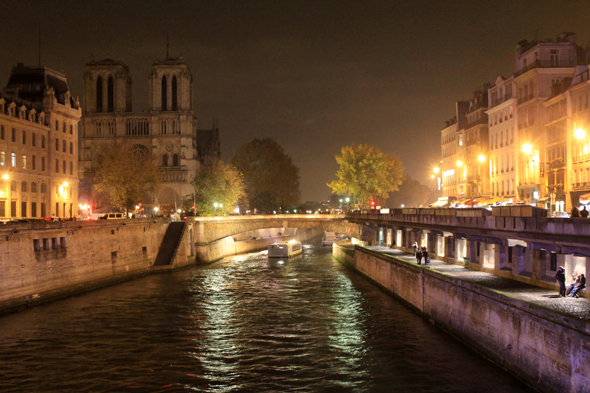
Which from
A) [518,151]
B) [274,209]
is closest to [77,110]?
[274,209]

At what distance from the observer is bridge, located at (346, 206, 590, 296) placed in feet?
75.1

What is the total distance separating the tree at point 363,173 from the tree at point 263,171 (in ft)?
50.8

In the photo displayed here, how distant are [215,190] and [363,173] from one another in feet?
89.0

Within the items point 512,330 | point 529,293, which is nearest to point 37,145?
point 529,293

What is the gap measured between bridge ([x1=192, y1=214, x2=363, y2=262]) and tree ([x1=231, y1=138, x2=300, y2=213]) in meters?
31.3

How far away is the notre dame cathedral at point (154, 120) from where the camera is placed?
369ft

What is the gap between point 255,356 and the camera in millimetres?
25609

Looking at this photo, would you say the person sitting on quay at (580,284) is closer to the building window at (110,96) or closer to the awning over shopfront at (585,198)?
the awning over shopfront at (585,198)

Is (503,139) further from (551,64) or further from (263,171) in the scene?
(263,171)

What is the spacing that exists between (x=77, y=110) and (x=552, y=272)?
6587cm

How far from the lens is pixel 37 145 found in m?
63.8

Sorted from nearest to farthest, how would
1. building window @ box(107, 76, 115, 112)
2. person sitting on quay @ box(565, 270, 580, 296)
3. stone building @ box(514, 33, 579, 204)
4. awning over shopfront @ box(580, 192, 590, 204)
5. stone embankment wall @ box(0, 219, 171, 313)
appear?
person sitting on quay @ box(565, 270, 580, 296) → stone embankment wall @ box(0, 219, 171, 313) → awning over shopfront @ box(580, 192, 590, 204) → stone building @ box(514, 33, 579, 204) → building window @ box(107, 76, 115, 112)

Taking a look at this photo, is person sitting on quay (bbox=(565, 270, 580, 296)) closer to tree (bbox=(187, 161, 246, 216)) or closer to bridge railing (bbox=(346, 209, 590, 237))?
bridge railing (bbox=(346, 209, 590, 237))

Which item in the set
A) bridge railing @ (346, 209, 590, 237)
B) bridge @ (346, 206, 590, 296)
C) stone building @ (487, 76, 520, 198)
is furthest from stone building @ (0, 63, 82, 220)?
stone building @ (487, 76, 520, 198)
